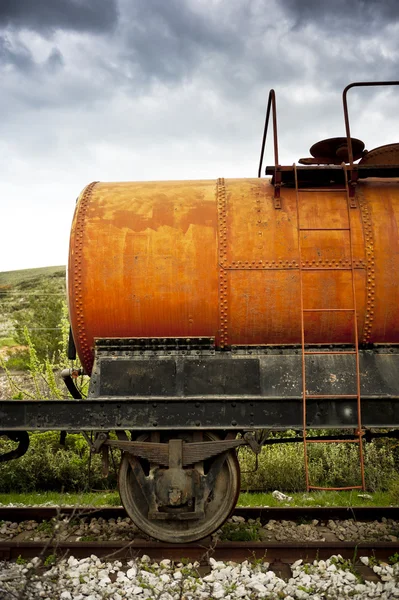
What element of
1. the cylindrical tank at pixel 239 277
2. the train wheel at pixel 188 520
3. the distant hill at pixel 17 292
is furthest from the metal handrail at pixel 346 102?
the distant hill at pixel 17 292

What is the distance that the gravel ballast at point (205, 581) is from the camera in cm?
444

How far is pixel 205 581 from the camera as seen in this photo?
479 cm

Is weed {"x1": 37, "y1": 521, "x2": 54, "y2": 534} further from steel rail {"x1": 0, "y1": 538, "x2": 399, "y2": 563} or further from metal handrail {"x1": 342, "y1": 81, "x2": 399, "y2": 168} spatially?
metal handrail {"x1": 342, "y1": 81, "x2": 399, "y2": 168}

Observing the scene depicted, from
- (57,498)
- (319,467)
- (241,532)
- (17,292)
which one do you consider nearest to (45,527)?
(57,498)

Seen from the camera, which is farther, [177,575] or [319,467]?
[319,467]

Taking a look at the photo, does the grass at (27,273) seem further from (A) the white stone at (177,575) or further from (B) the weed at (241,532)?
(A) the white stone at (177,575)

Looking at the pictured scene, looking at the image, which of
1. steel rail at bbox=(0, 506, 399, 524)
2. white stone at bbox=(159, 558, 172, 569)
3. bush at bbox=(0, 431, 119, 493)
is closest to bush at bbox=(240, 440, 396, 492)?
steel rail at bbox=(0, 506, 399, 524)

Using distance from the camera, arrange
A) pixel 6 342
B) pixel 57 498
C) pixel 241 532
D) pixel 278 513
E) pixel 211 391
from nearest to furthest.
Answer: pixel 211 391 → pixel 241 532 → pixel 278 513 → pixel 57 498 → pixel 6 342

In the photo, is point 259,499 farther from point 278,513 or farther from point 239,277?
point 239,277

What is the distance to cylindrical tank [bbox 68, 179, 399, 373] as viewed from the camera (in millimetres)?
5516

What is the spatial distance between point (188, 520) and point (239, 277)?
9.22 feet

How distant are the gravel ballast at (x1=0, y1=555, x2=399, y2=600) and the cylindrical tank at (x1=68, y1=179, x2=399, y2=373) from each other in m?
2.34

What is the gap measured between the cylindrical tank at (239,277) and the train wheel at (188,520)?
141cm

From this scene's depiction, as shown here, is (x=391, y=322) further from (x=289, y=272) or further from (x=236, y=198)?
(x=236, y=198)
